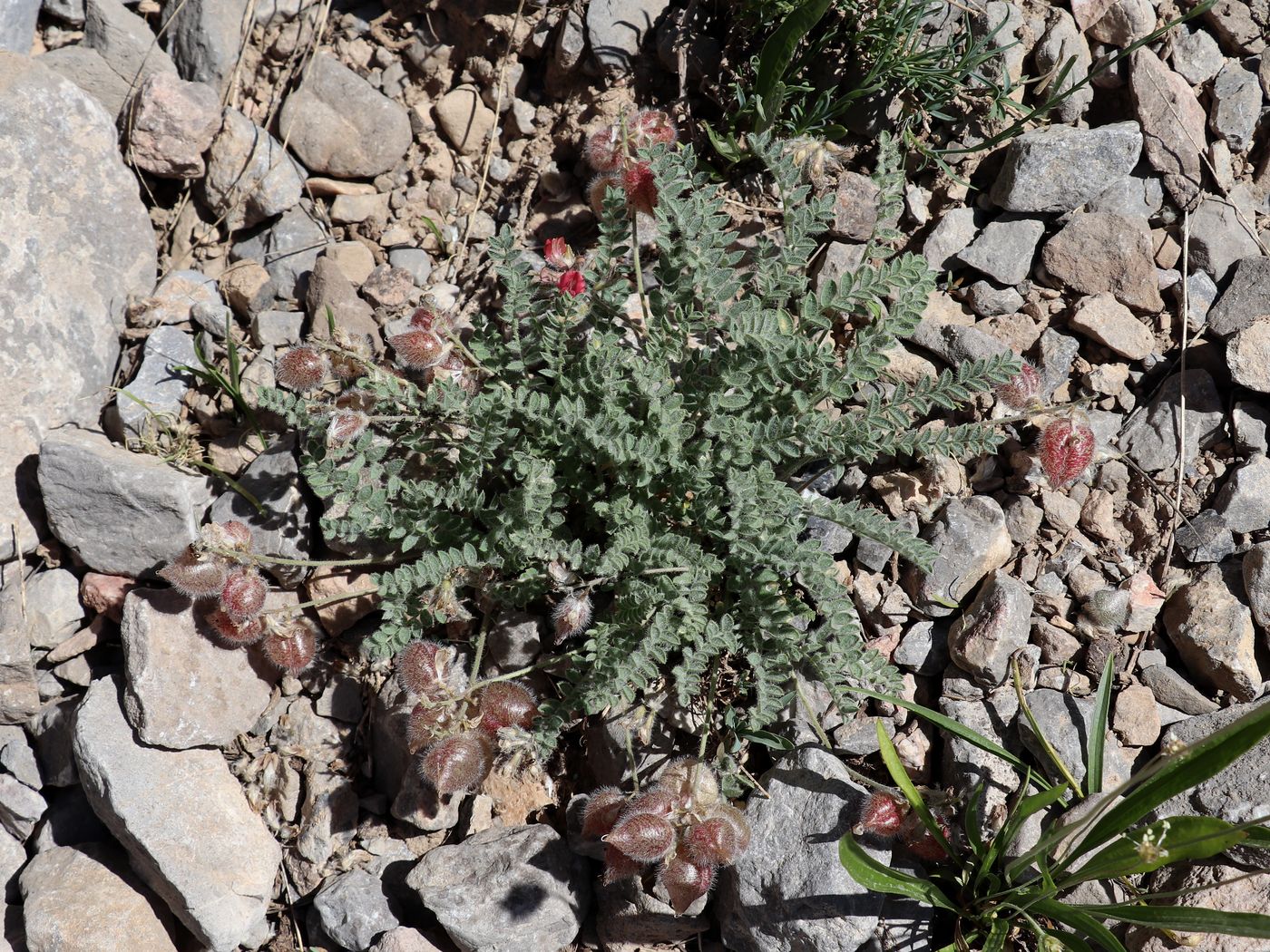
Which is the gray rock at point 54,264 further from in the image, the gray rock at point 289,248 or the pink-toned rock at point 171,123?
the gray rock at point 289,248

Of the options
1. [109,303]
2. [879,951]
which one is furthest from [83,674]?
[879,951]

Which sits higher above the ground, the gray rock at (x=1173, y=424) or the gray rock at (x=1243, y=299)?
the gray rock at (x=1243, y=299)

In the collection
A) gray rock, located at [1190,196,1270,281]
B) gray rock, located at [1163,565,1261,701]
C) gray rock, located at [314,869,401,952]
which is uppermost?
gray rock, located at [1190,196,1270,281]

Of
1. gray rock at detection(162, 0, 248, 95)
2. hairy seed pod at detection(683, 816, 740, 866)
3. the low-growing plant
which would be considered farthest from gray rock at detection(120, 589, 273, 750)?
gray rock at detection(162, 0, 248, 95)

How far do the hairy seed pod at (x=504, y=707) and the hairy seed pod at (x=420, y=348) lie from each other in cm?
112

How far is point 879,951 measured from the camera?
2.98m

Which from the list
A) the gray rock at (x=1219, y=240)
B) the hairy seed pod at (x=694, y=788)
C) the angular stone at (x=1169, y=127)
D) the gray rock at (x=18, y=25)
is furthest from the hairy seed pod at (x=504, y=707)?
the gray rock at (x=18, y=25)

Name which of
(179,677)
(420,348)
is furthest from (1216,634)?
(179,677)

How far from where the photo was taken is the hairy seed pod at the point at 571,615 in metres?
3.06

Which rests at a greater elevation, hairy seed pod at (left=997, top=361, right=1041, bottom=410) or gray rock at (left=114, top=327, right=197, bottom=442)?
hairy seed pod at (left=997, top=361, right=1041, bottom=410)

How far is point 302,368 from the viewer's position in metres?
3.30

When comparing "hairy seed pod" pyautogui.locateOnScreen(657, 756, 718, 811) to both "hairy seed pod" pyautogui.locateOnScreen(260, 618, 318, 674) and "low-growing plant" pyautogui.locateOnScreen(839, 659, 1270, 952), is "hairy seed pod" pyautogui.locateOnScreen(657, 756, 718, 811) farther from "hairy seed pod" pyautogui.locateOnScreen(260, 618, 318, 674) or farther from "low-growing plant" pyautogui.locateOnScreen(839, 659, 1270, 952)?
"hairy seed pod" pyautogui.locateOnScreen(260, 618, 318, 674)

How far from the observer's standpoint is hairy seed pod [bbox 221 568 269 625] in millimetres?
3221

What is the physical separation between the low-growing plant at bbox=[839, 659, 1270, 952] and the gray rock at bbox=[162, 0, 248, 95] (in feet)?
12.7
